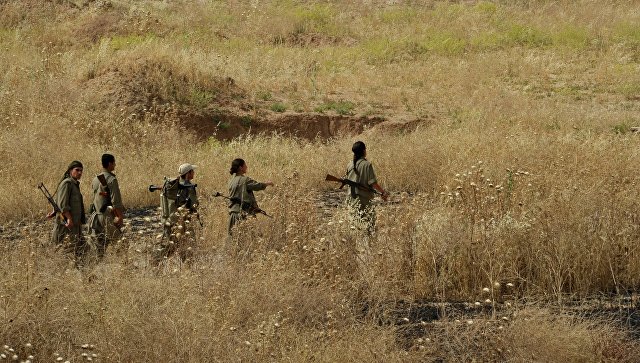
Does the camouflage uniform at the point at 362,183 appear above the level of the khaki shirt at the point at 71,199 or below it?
below

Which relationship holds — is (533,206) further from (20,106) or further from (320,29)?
(320,29)

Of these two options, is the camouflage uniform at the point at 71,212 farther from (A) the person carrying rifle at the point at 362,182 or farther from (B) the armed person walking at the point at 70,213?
(A) the person carrying rifle at the point at 362,182

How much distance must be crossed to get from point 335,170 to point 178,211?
623cm

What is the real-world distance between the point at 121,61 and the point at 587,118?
359 inches

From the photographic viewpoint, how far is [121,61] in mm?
21016

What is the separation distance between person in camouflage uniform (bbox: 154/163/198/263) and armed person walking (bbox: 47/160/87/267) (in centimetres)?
88

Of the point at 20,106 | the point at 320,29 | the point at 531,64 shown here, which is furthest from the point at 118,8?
the point at 531,64

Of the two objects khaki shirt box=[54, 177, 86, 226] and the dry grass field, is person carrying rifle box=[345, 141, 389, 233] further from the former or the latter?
khaki shirt box=[54, 177, 86, 226]

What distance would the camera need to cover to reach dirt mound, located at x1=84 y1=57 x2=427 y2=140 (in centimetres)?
1997

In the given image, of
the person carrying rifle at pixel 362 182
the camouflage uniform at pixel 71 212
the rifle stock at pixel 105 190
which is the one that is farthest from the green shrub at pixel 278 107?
the camouflage uniform at pixel 71 212

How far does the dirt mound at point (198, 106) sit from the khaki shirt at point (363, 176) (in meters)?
7.61

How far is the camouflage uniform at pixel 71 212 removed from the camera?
11195 millimetres

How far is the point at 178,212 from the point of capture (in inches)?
430

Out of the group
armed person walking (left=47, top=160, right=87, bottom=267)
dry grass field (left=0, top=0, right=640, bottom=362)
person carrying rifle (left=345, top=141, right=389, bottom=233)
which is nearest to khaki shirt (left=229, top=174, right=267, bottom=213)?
dry grass field (left=0, top=0, right=640, bottom=362)
